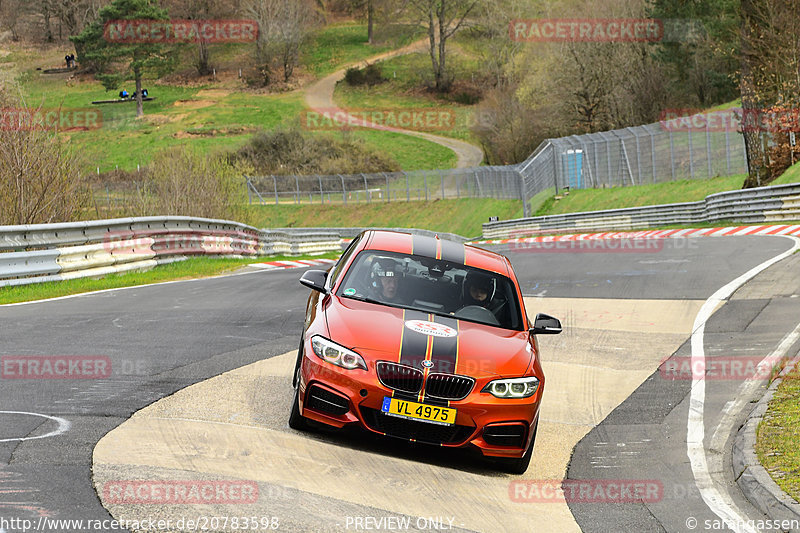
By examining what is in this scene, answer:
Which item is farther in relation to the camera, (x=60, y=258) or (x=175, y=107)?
(x=175, y=107)

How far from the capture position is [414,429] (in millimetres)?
7051

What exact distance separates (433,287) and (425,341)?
1.29 meters

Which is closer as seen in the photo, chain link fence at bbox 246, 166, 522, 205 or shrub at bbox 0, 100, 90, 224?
shrub at bbox 0, 100, 90, 224

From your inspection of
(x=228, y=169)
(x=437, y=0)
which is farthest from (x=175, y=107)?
(x=228, y=169)

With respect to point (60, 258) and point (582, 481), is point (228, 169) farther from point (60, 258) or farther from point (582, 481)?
point (582, 481)

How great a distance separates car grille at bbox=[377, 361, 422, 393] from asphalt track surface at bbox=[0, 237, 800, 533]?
60cm

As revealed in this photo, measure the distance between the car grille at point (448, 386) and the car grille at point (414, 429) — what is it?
0.70 feet

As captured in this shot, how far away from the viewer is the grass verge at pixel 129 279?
51.4 feet

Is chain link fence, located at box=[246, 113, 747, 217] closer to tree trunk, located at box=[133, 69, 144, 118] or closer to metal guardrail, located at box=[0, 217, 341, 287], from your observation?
metal guardrail, located at box=[0, 217, 341, 287]

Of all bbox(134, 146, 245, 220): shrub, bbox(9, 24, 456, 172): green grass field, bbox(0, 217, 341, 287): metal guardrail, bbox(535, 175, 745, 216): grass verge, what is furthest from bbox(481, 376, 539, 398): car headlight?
bbox(9, 24, 456, 172): green grass field

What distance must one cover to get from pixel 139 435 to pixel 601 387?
5.13m

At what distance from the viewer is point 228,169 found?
3447 centimetres

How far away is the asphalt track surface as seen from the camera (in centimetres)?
617

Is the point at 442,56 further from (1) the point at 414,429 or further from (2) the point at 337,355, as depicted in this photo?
(1) the point at 414,429
